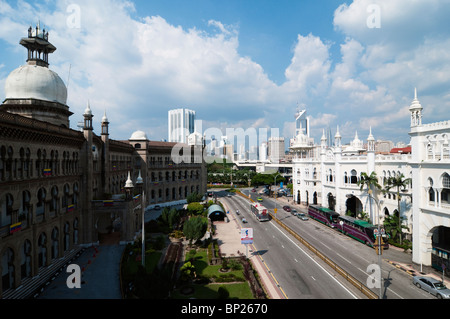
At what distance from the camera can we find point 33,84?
32.5 m

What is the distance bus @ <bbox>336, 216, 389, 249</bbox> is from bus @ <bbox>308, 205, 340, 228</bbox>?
260 cm

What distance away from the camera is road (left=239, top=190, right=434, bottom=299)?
22.6 meters

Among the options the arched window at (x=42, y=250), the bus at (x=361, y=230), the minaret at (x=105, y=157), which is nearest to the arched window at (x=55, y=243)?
the arched window at (x=42, y=250)

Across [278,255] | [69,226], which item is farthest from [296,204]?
[69,226]

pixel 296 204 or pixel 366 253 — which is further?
pixel 296 204

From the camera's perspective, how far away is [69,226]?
2964 centimetres

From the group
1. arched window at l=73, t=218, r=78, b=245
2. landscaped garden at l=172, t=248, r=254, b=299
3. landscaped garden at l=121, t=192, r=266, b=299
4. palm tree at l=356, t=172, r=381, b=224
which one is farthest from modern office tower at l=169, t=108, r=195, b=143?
landscaped garden at l=172, t=248, r=254, b=299

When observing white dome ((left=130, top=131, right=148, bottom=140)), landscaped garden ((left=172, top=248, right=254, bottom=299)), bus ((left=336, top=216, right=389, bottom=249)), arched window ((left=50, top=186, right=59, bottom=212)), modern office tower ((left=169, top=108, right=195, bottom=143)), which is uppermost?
modern office tower ((left=169, top=108, right=195, bottom=143))

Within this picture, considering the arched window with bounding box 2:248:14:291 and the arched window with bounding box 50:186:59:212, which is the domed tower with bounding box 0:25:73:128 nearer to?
the arched window with bounding box 50:186:59:212

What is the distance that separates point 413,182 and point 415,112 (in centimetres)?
857

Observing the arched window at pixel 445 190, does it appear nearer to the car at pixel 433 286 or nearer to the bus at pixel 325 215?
the car at pixel 433 286

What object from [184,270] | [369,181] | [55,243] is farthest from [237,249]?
[369,181]
